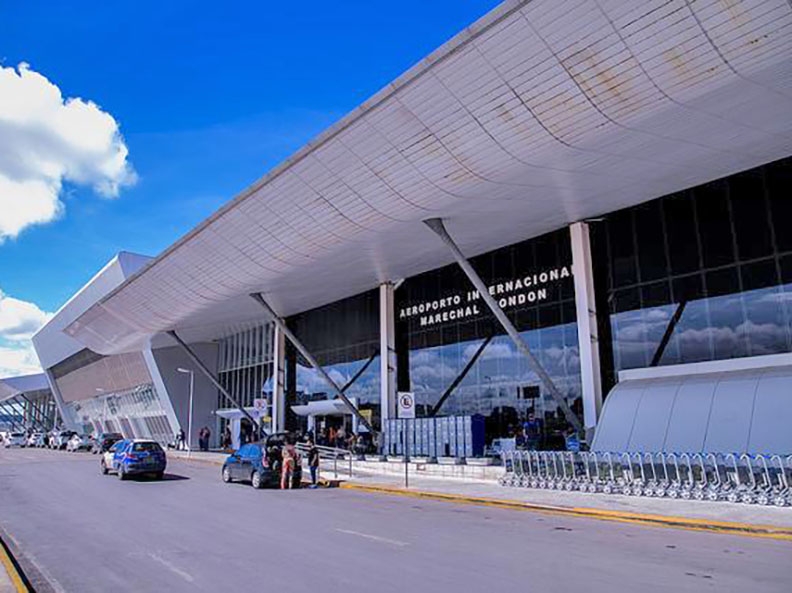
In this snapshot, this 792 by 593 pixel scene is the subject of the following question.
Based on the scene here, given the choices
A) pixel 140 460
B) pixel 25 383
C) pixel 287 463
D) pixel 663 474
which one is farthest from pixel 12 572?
pixel 25 383

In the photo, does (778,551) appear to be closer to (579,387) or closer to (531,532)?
(531,532)

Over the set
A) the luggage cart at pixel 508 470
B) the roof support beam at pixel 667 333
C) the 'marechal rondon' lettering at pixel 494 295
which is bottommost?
the luggage cart at pixel 508 470

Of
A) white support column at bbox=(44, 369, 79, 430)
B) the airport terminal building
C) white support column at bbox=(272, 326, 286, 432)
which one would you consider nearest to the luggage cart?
the airport terminal building

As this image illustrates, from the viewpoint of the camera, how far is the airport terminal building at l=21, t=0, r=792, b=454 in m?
15.2

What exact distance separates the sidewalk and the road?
625mm

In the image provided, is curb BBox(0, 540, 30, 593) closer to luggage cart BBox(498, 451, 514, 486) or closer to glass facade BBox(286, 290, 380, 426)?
luggage cart BBox(498, 451, 514, 486)

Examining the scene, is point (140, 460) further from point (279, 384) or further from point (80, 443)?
point (80, 443)

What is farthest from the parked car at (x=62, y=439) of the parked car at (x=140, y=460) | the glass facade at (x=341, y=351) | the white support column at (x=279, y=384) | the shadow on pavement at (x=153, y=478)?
the parked car at (x=140, y=460)

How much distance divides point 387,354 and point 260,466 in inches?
527

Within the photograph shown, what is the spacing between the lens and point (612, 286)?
24609mm

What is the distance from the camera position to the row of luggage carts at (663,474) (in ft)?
47.9

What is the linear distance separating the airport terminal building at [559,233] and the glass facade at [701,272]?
67 millimetres

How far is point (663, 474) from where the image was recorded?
1678cm

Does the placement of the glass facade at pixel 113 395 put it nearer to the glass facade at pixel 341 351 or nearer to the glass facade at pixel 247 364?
the glass facade at pixel 247 364
